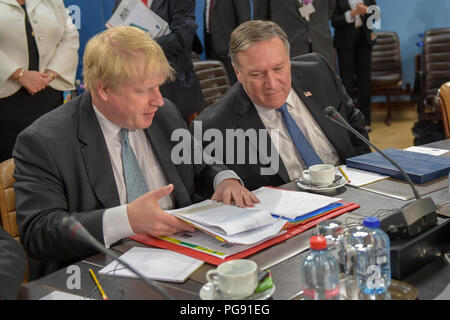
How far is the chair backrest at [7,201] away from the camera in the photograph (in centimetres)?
180

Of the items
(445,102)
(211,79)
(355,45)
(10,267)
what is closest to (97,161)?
(10,267)

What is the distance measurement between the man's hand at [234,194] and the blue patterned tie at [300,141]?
0.55m

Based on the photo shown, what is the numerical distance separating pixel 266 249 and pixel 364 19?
16.0ft

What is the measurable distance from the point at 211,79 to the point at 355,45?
8.37 ft

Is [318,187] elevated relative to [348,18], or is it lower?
lower

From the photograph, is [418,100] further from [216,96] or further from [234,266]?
[234,266]

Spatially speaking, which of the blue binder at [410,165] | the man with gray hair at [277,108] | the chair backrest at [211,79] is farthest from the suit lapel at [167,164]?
the chair backrest at [211,79]

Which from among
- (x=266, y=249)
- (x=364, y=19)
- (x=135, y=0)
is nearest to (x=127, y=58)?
(x=266, y=249)

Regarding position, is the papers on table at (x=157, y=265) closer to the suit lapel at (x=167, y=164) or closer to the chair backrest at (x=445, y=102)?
the suit lapel at (x=167, y=164)

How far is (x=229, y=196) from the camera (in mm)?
1828

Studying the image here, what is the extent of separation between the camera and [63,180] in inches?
68.2

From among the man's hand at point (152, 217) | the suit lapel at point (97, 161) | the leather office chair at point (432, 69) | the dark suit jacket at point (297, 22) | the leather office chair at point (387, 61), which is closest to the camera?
the man's hand at point (152, 217)

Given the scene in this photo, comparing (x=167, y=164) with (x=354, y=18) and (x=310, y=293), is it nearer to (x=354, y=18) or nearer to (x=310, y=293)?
(x=310, y=293)

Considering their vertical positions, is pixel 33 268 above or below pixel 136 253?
below
